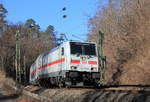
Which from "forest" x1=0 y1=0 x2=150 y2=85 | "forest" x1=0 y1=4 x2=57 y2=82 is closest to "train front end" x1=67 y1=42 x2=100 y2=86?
"forest" x1=0 y1=0 x2=150 y2=85

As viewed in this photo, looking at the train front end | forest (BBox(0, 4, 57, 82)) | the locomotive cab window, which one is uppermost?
forest (BBox(0, 4, 57, 82))

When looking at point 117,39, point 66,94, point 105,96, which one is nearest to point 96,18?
point 117,39

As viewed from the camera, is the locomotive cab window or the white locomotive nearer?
the white locomotive

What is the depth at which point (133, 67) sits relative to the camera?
2488 centimetres

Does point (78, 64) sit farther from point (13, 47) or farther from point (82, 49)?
point (13, 47)

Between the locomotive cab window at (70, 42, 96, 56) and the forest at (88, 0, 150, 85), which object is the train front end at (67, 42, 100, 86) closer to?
the locomotive cab window at (70, 42, 96, 56)

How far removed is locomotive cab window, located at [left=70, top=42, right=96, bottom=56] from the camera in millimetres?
19359

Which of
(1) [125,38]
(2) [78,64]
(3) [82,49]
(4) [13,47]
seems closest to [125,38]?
(1) [125,38]

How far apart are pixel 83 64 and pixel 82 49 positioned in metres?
1.11

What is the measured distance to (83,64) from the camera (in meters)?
19.1

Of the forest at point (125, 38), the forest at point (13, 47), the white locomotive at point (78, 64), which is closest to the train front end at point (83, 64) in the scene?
the white locomotive at point (78, 64)

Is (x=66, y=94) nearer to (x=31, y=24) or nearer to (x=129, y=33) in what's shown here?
(x=129, y=33)

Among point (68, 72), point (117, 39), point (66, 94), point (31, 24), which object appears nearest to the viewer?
point (66, 94)

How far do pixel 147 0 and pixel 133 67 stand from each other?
6.95 m
